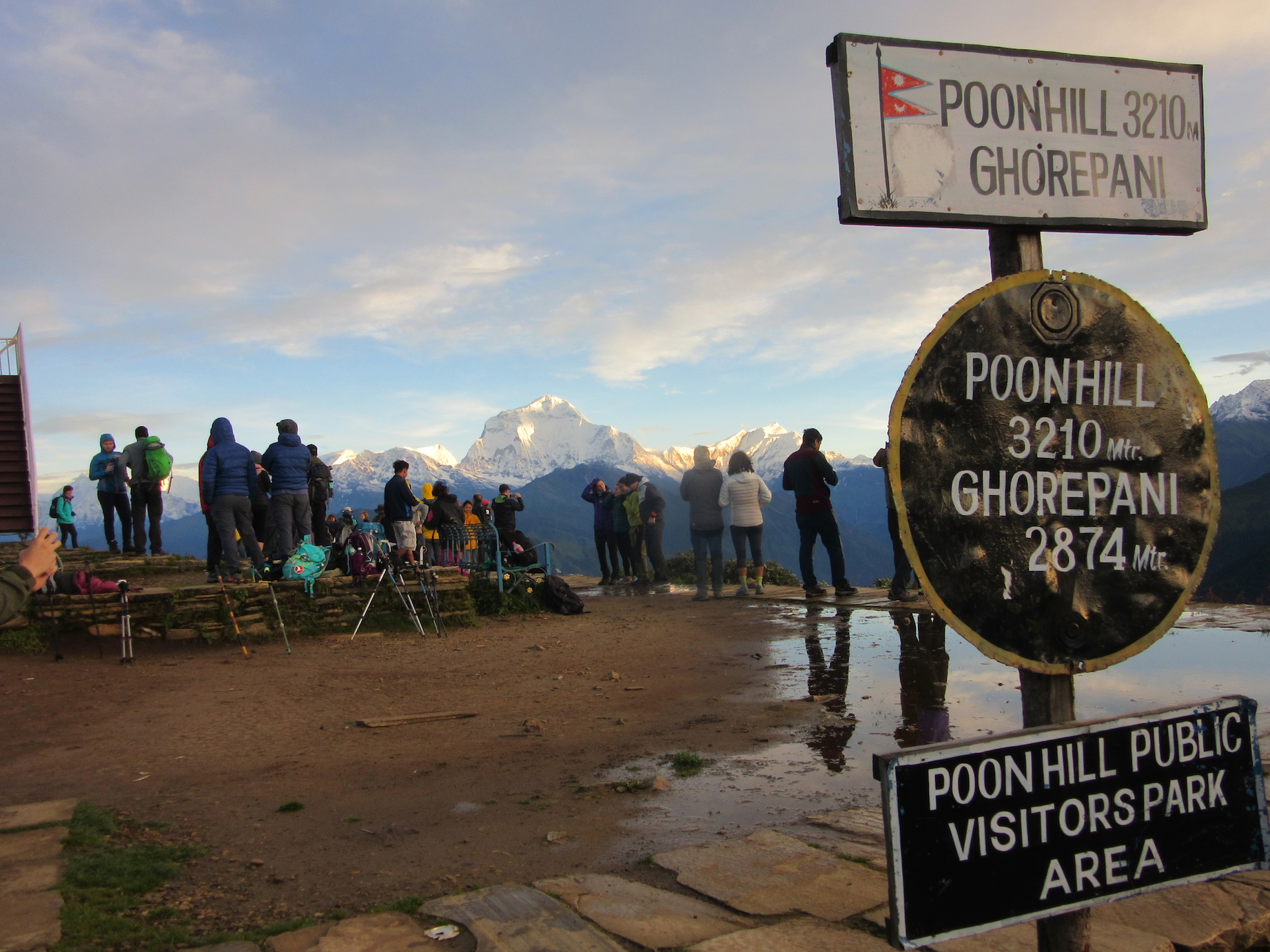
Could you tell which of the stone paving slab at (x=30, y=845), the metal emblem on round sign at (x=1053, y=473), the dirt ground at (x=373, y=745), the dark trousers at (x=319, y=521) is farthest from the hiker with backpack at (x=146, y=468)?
the metal emblem on round sign at (x=1053, y=473)

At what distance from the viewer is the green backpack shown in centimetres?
1385

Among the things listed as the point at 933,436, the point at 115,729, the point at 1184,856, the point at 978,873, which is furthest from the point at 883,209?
the point at 115,729

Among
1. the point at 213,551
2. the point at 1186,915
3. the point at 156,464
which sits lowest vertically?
the point at 1186,915

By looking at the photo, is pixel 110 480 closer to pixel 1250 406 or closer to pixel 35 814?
pixel 35 814

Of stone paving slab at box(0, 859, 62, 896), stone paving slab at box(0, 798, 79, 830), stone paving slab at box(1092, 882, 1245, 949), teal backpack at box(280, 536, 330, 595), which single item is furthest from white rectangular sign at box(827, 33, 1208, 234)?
teal backpack at box(280, 536, 330, 595)

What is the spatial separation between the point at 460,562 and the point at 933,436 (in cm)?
1265

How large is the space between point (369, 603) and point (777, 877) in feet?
27.1

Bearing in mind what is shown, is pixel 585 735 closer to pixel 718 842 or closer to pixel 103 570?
pixel 718 842

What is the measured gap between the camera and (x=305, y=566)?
36.5 feet

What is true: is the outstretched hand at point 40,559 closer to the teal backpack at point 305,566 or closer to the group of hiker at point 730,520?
the teal backpack at point 305,566

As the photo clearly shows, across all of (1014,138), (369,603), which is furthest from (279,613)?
(1014,138)

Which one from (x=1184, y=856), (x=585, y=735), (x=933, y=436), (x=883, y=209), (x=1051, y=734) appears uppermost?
(x=883, y=209)

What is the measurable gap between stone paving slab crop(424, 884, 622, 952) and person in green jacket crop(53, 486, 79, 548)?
18.0 meters

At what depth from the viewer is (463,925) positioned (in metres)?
2.98
